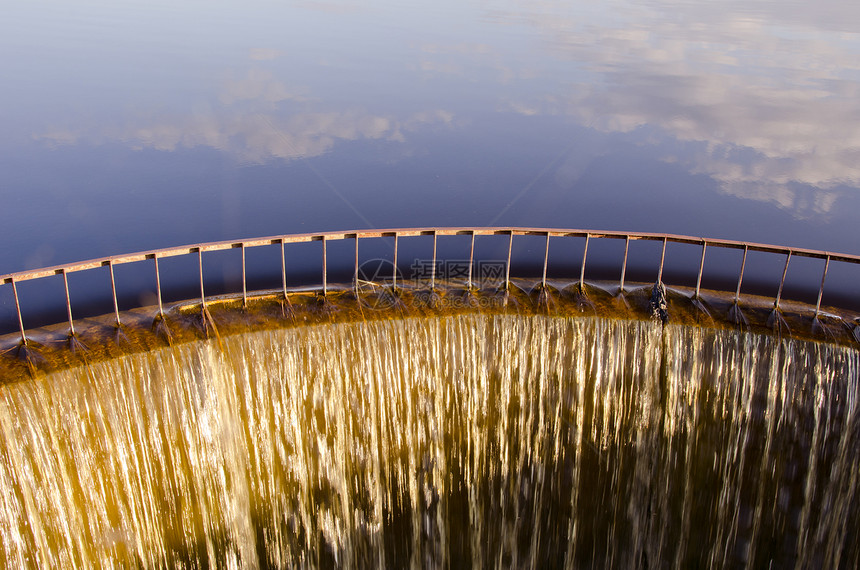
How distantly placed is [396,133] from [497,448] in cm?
815

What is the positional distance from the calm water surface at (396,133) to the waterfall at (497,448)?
3.30 m

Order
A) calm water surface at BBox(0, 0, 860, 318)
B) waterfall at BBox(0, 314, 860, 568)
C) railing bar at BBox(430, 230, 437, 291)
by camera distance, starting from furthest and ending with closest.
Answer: calm water surface at BBox(0, 0, 860, 318)
railing bar at BBox(430, 230, 437, 291)
waterfall at BBox(0, 314, 860, 568)

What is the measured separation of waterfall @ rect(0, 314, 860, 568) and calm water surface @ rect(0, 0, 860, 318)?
130 inches

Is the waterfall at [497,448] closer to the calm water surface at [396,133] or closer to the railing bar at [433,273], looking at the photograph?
the railing bar at [433,273]

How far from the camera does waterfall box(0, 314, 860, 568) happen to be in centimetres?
832

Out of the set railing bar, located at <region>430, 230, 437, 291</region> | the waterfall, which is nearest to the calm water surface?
railing bar, located at <region>430, 230, 437, 291</region>

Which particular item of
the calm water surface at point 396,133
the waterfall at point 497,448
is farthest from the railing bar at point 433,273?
the calm water surface at point 396,133

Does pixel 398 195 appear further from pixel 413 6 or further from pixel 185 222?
pixel 413 6

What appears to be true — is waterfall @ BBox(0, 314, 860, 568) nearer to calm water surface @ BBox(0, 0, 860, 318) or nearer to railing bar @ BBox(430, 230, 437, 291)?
railing bar @ BBox(430, 230, 437, 291)

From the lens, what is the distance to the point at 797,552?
364 inches

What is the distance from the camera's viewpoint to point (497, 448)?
367 inches

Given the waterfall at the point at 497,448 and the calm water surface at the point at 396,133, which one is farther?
the calm water surface at the point at 396,133

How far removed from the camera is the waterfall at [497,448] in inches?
328

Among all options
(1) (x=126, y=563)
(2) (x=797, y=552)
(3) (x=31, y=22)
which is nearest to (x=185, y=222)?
(1) (x=126, y=563)
